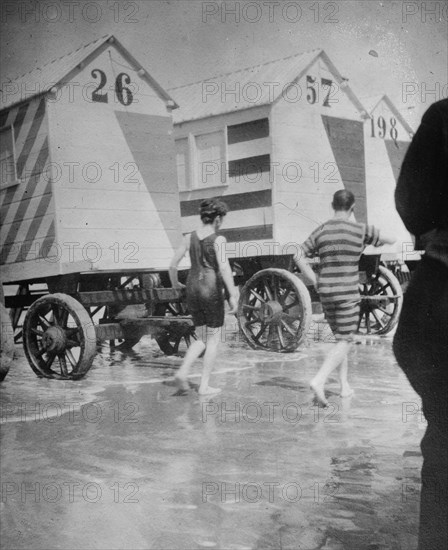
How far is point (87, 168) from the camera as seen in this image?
16.3 ft

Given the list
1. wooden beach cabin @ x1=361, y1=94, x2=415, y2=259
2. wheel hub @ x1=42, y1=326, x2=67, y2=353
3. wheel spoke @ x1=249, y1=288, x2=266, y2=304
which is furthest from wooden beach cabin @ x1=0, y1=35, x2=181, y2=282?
wooden beach cabin @ x1=361, y1=94, x2=415, y2=259

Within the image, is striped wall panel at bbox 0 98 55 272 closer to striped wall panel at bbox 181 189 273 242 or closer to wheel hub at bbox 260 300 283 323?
striped wall panel at bbox 181 189 273 242

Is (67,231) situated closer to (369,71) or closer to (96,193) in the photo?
(96,193)

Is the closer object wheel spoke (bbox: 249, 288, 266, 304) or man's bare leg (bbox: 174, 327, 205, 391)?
man's bare leg (bbox: 174, 327, 205, 391)

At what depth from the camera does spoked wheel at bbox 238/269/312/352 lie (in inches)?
215

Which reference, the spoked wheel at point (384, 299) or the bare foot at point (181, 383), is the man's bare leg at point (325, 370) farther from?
the spoked wheel at point (384, 299)

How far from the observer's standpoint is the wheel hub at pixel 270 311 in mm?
5645

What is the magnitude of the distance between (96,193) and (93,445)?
101 inches

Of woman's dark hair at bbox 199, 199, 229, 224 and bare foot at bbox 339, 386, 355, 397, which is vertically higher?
woman's dark hair at bbox 199, 199, 229, 224

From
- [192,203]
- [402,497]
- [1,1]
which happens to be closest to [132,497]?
[402,497]

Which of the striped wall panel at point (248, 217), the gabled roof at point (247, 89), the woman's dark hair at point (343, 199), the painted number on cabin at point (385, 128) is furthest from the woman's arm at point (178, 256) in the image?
the painted number on cabin at point (385, 128)

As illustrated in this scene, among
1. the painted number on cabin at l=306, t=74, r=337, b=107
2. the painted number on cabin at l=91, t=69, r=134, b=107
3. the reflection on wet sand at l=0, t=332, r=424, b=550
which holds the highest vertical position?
the painted number on cabin at l=306, t=74, r=337, b=107

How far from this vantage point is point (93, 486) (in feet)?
8.14

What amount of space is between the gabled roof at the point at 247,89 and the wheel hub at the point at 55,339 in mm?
2703
